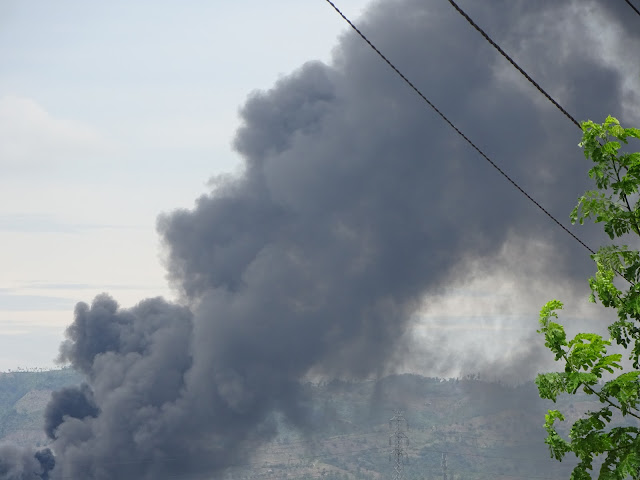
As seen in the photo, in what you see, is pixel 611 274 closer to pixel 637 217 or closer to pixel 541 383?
pixel 637 217

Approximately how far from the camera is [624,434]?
17.8m

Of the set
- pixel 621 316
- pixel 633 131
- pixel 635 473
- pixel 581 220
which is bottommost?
pixel 635 473

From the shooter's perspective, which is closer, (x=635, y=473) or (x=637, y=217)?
(x=635, y=473)

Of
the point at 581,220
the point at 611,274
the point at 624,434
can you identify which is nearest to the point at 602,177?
the point at 581,220

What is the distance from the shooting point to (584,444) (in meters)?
17.8

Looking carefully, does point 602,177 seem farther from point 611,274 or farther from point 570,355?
point 570,355

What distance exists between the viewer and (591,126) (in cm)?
1773

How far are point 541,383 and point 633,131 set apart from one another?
584cm

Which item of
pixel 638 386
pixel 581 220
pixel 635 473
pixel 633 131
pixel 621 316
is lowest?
pixel 635 473

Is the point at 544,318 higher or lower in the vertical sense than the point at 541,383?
higher

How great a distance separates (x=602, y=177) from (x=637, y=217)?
4.15 ft

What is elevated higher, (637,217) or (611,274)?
(637,217)

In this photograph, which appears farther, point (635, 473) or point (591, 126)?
point (591, 126)

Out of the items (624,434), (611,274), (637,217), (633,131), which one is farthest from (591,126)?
(624,434)
